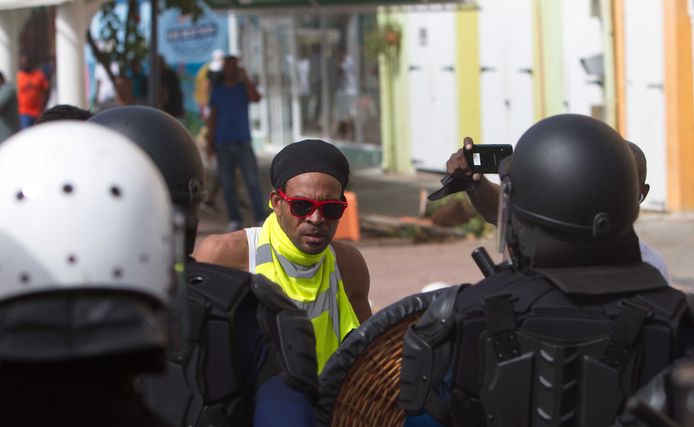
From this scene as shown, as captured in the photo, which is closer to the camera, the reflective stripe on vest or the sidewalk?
the reflective stripe on vest

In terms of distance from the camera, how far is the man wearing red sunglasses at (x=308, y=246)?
170 inches

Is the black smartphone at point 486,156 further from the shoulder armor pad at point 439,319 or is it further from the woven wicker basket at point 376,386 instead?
the shoulder armor pad at point 439,319

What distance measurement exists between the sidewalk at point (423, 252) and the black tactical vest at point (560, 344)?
21.1 feet

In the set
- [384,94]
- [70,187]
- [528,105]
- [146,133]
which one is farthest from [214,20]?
[70,187]

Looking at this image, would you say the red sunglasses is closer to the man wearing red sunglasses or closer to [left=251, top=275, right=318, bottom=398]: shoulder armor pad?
the man wearing red sunglasses

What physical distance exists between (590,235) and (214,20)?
2110 cm

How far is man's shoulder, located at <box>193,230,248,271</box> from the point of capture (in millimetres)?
4278

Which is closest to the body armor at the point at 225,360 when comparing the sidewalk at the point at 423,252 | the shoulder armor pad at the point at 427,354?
the shoulder armor pad at the point at 427,354

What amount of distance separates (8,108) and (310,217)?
25.5ft

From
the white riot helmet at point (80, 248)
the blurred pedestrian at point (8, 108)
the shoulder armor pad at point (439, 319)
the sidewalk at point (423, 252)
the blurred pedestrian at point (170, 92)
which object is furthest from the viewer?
the blurred pedestrian at point (170, 92)

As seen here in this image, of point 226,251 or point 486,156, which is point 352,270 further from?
point 486,156

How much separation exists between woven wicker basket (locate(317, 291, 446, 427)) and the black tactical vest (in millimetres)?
376

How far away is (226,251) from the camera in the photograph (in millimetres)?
4309

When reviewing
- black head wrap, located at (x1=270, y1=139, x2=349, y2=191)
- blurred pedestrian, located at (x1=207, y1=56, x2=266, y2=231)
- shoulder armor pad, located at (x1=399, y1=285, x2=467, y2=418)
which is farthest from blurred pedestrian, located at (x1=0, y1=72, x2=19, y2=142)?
shoulder armor pad, located at (x1=399, y1=285, x2=467, y2=418)
